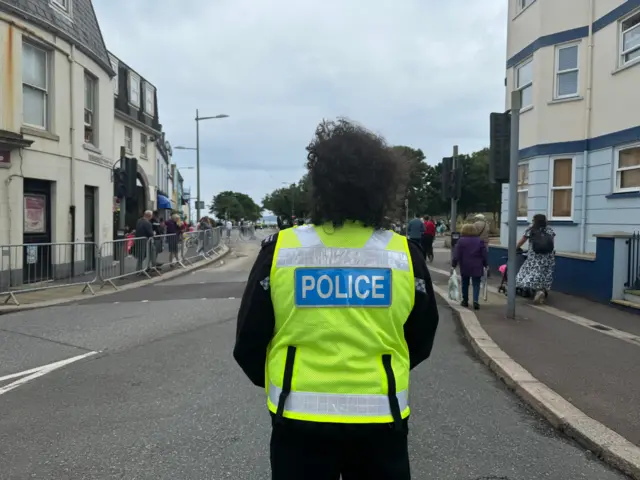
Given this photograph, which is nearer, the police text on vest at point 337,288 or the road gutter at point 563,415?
the police text on vest at point 337,288

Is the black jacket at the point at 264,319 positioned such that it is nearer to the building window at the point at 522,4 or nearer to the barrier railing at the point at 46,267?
the barrier railing at the point at 46,267

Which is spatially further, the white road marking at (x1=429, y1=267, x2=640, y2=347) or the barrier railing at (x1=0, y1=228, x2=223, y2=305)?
the barrier railing at (x1=0, y1=228, x2=223, y2=305)

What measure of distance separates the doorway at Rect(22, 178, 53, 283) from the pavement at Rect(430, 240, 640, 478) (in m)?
8.86

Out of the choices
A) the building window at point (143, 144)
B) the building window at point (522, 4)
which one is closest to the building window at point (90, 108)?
the building window at point (522, 4)

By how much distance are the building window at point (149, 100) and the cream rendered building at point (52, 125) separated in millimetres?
14663

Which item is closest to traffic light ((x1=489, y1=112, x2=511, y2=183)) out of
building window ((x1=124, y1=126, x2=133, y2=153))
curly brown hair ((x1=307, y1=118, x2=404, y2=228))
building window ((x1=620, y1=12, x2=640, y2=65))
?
building window ((x1=620, y1=12, x2=640, y2=65))

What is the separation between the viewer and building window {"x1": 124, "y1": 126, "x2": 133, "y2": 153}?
92.2ft

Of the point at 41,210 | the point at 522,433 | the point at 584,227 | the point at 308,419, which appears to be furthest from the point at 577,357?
the point at 41,210

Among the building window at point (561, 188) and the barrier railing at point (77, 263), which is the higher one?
the building window at point (561, 188)

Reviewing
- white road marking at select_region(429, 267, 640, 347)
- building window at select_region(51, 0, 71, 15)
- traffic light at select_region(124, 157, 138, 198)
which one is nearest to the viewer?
white road marking at select_region(429, 267, 640, 347)

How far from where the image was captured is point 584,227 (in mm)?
13594

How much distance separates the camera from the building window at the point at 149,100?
31.8 m

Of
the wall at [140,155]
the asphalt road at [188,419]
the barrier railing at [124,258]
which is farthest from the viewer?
the wall at [140,155]

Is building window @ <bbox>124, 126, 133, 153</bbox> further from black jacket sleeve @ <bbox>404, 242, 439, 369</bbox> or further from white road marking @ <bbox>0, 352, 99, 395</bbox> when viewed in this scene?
black jacket sleeve @ <bbox>404, 242, 439, 369</bbox>
